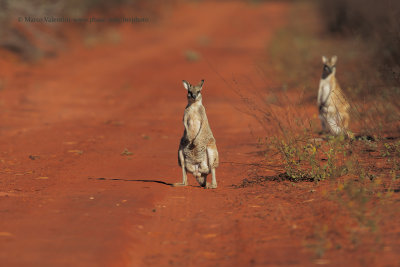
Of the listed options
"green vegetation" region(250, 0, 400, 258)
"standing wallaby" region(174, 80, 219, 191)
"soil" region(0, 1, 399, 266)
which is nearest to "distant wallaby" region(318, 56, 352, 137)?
"green vegetation" region(250, 0, 400, 258)

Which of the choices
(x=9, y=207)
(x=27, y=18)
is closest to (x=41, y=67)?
(x=27, y=18)

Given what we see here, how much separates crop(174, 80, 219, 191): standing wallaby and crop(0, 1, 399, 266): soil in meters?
0.30

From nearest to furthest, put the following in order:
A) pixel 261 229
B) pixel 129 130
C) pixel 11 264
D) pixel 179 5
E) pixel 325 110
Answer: pixel 11 264
pixel 261 229
pixel 325 110
pixel 129 130
pixel 179 5

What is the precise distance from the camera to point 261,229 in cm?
651

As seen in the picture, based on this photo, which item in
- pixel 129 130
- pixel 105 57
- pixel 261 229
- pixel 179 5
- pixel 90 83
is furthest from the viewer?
pixel 179 5

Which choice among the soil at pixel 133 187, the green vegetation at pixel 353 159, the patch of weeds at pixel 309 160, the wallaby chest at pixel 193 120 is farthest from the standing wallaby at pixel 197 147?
the patch of weeds at pixel 309 160

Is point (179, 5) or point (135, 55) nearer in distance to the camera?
point (135, 55)

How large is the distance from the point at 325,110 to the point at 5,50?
16331 mm

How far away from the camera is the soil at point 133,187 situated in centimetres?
579

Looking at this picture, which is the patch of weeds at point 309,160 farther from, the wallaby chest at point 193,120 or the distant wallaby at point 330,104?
the distant wallaby at point 330,104

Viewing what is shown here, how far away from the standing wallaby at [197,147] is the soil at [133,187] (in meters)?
0.30

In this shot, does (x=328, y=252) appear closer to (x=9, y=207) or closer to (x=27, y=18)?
(x=9, y=207)

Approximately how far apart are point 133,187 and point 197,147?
42.1 inches

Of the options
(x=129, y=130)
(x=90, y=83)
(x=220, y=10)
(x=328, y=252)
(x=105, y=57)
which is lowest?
(x=328, y=252)
